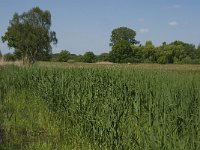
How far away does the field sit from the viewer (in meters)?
4.68

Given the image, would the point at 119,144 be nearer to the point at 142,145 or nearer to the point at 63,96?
the point at 142,145

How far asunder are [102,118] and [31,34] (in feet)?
147

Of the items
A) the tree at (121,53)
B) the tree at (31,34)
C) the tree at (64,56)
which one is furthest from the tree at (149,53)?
the tree at (31,34)

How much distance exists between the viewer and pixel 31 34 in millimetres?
49625

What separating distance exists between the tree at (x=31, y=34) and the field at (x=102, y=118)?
3861 cm

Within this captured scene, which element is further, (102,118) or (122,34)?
(122,34)

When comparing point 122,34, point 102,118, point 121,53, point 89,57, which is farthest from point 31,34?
point 122,34

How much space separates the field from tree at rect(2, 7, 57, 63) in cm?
3861

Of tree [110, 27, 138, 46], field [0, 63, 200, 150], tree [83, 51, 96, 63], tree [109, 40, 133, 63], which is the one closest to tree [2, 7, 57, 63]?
tree [83, 51, 96, 63]

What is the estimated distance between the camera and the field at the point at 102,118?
4676mm

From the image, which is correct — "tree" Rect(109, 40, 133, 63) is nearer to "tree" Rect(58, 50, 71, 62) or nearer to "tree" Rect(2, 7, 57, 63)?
"tree" Rect(58, 50, 71, 62)

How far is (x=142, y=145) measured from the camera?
165 inches

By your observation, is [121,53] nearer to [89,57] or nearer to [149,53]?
[149,53]

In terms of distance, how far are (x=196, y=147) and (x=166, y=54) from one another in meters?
74.0
